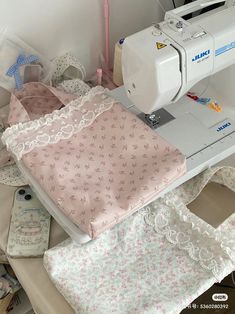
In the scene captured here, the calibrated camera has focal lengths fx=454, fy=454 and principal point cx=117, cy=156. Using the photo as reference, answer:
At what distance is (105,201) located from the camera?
906mm

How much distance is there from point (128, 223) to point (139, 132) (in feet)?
0.67

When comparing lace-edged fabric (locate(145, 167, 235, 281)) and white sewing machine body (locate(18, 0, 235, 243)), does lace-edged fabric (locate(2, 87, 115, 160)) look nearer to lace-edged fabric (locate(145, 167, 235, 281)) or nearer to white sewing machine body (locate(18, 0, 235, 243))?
white sewing machine body (locate(18, 0, 235, 243))

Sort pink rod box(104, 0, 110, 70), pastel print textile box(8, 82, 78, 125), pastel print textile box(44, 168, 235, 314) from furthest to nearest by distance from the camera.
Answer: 1. pink rod box(104, 0, 110, 70)
2. pastel print textile box(8, 82, 78, 125)
3. pastel print textile box(44, 168, 235, 314)

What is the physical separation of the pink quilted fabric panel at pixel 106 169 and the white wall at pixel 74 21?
344 mm

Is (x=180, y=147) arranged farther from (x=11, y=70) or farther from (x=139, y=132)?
(x=11, y=70)

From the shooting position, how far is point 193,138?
105cm

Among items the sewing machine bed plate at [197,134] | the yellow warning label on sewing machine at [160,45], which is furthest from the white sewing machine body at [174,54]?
the sewing machine bed plate at [197,134]

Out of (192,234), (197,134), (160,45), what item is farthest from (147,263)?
(160,45)

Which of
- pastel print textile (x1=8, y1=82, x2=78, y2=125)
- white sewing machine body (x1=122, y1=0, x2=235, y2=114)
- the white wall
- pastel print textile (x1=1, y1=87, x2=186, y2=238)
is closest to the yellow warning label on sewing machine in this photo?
white sewing machine body (x1=122, y1=0, x2=235, y2=114)

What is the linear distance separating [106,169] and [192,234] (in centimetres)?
23

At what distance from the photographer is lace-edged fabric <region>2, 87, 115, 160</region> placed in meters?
1.02

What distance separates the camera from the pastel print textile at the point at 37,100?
3.67ft

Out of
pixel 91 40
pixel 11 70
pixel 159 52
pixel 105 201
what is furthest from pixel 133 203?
pixel 91 40

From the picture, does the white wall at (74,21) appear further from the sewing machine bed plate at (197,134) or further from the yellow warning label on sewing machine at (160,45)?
the yellow warning label on sewing machine at (160,45)
